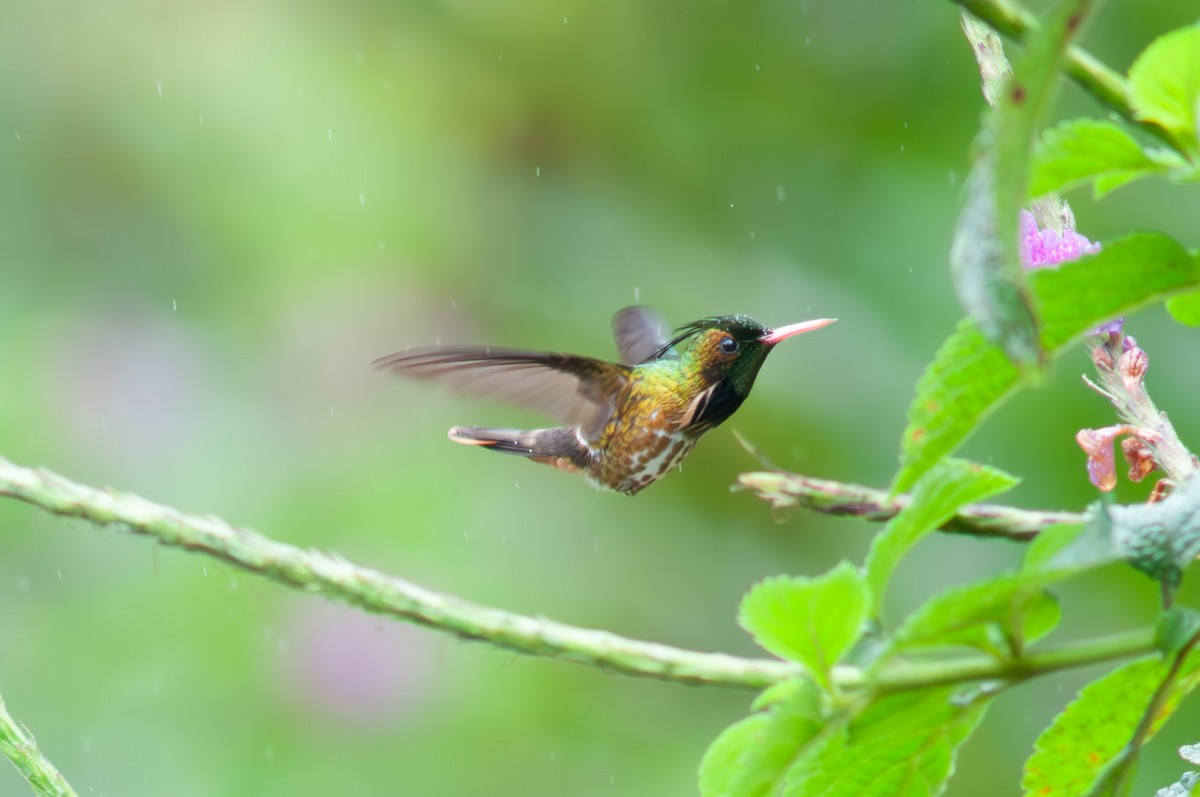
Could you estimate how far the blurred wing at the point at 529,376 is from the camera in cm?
141

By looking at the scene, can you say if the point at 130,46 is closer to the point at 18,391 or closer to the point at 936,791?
the point at 18,391

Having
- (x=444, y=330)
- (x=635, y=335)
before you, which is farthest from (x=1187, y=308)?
(x=444, y=330)

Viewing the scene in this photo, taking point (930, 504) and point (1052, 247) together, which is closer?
point (930, 504)

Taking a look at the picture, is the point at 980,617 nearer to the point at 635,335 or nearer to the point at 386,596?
the point at 386,596

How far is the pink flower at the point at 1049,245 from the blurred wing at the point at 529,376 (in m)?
0.63

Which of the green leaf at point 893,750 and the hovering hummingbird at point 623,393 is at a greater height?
the hovering hummingbird at point 623,393

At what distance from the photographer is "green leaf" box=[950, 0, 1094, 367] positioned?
382 mm

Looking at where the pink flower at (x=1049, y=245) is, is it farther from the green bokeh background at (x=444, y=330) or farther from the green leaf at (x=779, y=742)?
the green bokeh background at (x=444, y=330)

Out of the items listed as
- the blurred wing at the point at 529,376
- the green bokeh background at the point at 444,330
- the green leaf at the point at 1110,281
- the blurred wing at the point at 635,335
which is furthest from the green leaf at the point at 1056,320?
the green bokeh background at the point at 444,330

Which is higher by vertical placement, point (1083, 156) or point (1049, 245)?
point (1049, 245)

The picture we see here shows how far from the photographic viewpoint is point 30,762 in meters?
0.70

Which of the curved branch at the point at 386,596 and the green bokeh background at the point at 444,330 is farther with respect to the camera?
the green bokeh background at the point at 444,330

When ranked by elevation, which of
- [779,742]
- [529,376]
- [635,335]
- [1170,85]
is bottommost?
[779,742]

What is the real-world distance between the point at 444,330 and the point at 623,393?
1.58 m
